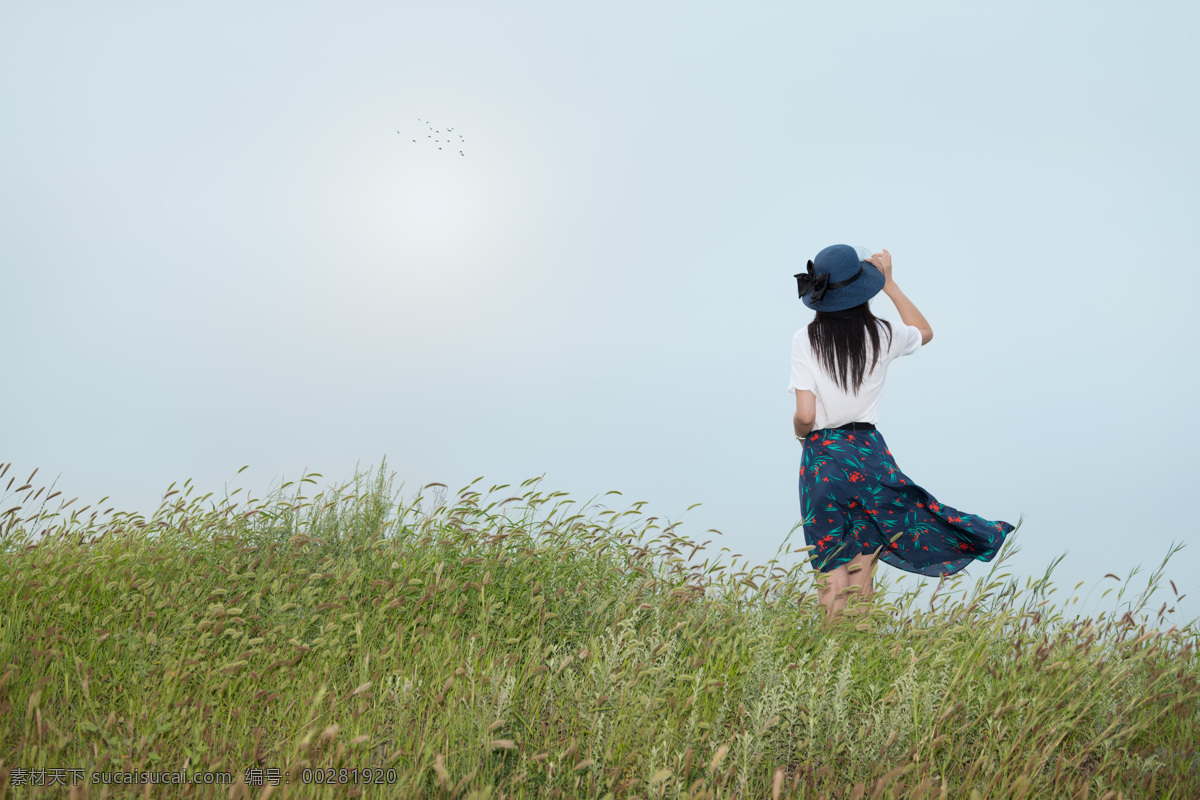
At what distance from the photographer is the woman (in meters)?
4.86

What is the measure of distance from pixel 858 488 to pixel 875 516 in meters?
0.22

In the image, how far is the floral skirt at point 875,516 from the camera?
485 centimetres

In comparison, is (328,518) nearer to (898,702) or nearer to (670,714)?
(670,714)

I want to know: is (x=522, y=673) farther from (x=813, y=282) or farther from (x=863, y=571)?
(x=813, y=282)

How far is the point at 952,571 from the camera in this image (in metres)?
4.95

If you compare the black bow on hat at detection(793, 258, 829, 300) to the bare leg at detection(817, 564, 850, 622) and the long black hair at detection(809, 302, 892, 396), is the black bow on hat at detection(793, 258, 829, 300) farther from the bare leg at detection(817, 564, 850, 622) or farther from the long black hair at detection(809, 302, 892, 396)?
the bare leg at detection(817, 564, 850, 622)

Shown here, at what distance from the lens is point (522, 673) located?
342 centimetres

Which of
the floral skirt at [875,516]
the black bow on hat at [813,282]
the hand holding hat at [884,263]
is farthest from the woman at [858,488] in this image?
the hand holding hat at [884,263]

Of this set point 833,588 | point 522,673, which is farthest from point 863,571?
point 522,673

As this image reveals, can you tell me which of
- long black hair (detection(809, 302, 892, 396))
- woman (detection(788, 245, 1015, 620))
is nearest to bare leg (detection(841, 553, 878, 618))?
woman (detection(788, 245, 1015, 620))

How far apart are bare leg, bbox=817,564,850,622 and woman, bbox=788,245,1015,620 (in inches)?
0.8

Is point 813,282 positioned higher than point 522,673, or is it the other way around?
Answer: point 813,282

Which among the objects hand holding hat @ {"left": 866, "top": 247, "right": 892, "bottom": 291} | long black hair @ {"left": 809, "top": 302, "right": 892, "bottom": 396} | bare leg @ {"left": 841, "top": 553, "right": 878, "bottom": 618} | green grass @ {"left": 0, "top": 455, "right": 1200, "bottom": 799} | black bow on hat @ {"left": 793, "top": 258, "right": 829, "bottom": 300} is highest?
hand holding hat @ {"left": 866, "top": 247, "right": 892, "bottom": 291}

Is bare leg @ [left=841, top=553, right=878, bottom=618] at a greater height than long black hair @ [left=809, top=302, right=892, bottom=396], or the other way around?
long black hair @ [left=809, top=302, right=892, bottom=396]
